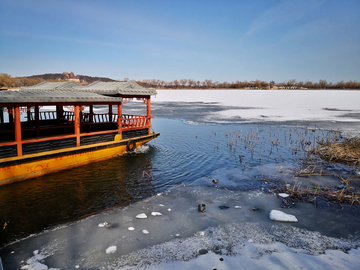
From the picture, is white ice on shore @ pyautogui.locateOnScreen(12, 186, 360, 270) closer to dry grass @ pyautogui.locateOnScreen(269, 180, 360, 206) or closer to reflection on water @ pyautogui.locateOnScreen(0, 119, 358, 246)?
dry grass @ pyautogui.locateOnScreen(269, 180, 360, 206)

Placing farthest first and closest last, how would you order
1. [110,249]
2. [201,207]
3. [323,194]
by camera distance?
[323,194] < [201,207] < [110,249]

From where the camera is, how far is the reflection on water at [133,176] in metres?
6.05

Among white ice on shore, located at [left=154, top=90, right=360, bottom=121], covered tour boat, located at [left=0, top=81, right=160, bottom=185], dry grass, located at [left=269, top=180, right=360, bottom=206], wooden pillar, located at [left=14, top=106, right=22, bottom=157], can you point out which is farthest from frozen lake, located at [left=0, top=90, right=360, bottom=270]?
white ice on shore, located at [left=154, top=90, right=360, bottom=121]

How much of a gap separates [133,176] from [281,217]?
16.4 feet

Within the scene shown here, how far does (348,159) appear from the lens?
10344 millimetres

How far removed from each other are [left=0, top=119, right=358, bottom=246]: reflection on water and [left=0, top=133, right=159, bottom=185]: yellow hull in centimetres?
25

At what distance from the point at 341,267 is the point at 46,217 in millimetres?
5837

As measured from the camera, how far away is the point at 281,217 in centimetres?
567

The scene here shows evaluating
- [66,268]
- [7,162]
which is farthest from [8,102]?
[66,268]

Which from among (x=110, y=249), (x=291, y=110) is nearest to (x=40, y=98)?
(x=110, y=249)

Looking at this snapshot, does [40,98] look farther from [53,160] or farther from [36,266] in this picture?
[36,266]

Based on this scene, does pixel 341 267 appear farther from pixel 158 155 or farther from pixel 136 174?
pixel 158 155

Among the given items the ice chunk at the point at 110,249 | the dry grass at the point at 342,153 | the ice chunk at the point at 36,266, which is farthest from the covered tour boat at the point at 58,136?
the dry grass at the point at 342,153

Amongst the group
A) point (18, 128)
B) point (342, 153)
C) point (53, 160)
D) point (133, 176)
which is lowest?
point (133, 176)
